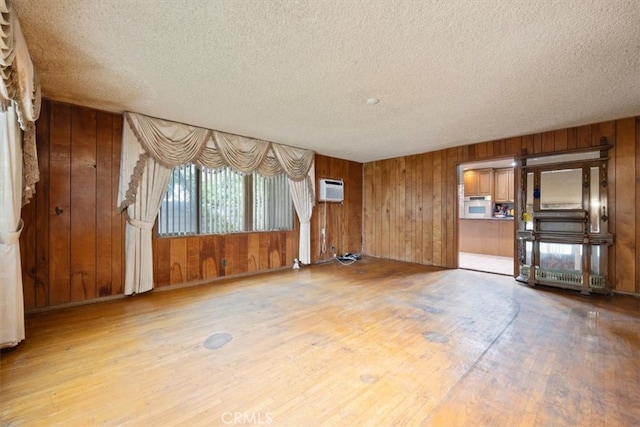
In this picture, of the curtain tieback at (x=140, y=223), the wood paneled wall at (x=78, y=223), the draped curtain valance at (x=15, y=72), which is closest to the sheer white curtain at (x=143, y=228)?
the curtain tieback at (x=140, y=223)

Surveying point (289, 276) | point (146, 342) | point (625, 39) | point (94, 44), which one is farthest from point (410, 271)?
point (94, 44)

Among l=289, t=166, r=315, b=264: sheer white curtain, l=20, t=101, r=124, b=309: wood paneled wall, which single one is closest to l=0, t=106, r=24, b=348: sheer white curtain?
l=20, t=101, r=124, b=309: wood paneled wall

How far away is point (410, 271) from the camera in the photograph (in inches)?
193

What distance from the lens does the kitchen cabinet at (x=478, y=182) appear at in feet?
24.5

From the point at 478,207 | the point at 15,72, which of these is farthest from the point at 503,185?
the point at 15,72

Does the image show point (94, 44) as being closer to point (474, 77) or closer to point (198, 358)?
point (198, 358)

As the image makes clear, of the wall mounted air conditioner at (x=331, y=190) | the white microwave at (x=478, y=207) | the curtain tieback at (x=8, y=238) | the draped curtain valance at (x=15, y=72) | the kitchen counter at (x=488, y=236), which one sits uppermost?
the draped curtain valance at (x=15, y=72)

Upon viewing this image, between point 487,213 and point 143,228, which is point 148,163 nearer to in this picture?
point 143,228

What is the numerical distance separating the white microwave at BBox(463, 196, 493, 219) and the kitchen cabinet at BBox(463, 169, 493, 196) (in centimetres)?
15

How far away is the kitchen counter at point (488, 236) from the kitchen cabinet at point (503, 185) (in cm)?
92

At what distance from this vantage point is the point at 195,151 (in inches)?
150

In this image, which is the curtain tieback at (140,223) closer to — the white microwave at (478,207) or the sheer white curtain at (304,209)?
the sheer white curtain at (304,209)

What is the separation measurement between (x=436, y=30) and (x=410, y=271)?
399 centimetres

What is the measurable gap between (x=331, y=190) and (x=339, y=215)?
0.71m
